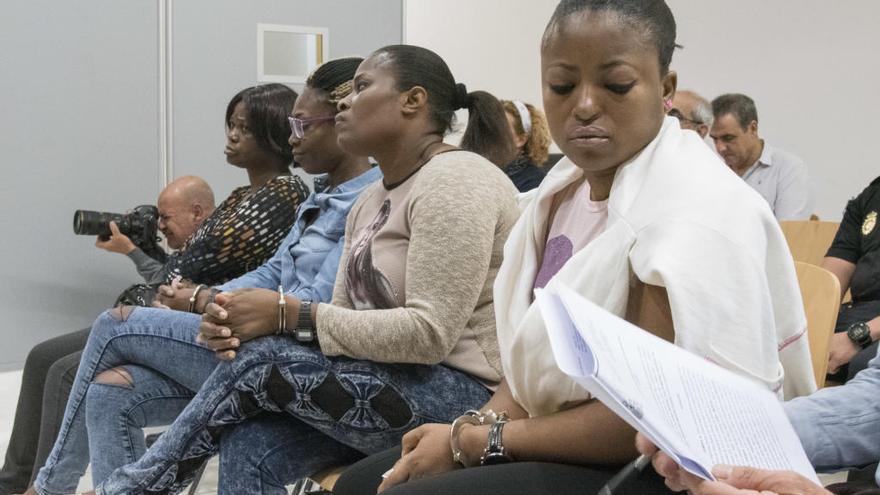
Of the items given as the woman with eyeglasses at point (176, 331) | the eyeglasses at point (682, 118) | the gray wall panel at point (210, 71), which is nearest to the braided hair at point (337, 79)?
the woman with eyeglasses at point (176, 331)

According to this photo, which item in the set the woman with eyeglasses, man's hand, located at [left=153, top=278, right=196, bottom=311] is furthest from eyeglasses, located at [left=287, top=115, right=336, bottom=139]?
man's hand, located at [left=153, top=278, right=196, bottom=311]

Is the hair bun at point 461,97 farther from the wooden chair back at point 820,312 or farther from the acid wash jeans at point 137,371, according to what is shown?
the wooden chair back at point 820,312

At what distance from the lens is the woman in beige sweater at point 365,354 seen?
1477 millimetres

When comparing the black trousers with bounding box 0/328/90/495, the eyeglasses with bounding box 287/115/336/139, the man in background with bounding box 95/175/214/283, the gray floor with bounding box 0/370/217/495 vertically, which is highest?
the eyeglasses with bounding box 287/115/336/139

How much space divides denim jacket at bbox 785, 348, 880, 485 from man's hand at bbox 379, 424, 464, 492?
0.41 metres

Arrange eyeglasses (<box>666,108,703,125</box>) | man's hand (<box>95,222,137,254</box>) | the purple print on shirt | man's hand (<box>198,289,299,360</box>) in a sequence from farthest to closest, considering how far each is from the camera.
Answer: eyeglasses (<box>666,108,703,125</box>), man's hand (<box>95,222,137,254</box>), man's hand (<box>198,289,299,360</box>), the purple print on shirt

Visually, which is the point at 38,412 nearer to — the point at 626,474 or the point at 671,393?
the point at 626,474

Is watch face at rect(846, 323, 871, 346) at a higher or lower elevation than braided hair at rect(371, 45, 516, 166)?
lower

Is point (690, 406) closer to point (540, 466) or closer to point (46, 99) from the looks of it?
point (540, 466)

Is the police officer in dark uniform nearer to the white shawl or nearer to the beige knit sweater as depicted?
the beige knit sweater

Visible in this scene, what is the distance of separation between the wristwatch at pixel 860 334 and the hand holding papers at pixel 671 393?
1486 mm

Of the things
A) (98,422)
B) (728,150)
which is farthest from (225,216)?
(728,150)

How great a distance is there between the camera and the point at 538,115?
3377mm

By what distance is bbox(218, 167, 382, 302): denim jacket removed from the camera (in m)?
2.00
